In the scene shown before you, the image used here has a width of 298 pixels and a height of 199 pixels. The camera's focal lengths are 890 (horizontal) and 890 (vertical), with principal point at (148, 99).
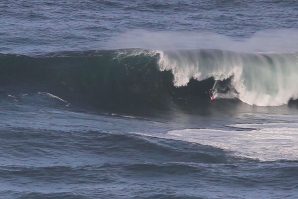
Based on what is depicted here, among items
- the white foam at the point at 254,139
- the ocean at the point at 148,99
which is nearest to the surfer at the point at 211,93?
the ocean at the point at 148,99

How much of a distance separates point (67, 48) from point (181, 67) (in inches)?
226

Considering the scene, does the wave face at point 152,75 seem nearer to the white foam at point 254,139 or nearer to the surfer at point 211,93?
the surfer at point 211,93

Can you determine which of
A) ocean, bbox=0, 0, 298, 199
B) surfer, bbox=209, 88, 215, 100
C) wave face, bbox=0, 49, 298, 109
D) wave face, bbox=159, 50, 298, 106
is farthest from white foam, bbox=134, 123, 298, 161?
wave face, bbox=159, 50, 298, 106

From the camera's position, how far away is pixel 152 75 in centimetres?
3716

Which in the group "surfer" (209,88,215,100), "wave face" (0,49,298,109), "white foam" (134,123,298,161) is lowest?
"white foam" (134,123,298,161)

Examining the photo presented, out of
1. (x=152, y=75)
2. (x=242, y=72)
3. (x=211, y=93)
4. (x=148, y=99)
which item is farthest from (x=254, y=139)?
(x=242, y=72)

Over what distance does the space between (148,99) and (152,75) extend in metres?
1.97

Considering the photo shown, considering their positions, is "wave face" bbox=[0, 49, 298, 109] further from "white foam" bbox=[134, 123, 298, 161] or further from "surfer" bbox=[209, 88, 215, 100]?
"white foam" bbox=[134, 123, 298, 161]

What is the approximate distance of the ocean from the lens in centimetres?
2347

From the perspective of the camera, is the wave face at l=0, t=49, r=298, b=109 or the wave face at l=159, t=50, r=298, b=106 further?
the wave face at l=159, t=50, r=298, b=106

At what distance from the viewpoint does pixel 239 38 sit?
144 ft

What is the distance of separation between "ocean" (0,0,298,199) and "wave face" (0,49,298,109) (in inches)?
2.1

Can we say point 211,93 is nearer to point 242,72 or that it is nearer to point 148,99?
point 242,72

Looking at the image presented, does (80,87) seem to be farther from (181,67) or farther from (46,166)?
(46,166)
